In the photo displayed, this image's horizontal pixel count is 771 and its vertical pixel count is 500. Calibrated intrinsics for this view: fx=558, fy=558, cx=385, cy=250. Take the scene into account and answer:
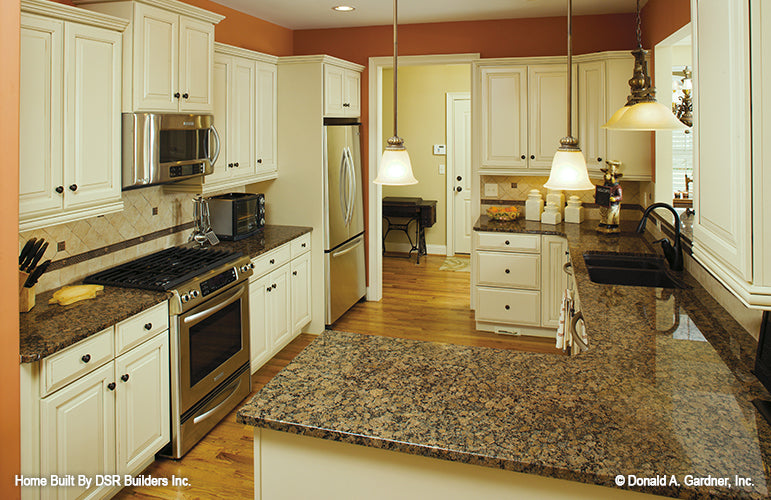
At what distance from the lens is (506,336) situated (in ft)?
15.5

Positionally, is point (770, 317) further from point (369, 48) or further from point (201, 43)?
point (369, 48)

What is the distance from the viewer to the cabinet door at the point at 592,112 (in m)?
4.45

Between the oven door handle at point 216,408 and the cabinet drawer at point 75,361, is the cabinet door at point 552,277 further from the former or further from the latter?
the cabinet drawer at point 75,361

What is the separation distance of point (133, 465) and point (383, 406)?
1.74 metres

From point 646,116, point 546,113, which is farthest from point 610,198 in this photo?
point 646,116

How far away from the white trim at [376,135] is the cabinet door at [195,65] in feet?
7.21

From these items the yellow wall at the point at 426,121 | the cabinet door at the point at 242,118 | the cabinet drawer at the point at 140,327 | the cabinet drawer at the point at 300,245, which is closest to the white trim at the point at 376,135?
the cabinet drawer at the point at 300,245

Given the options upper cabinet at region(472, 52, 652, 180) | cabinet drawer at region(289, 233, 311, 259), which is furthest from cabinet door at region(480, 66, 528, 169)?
cabinet drawer at region(289, 233, 311, 259)

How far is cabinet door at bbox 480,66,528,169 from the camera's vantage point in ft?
15.4

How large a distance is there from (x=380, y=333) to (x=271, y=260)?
1.28 meters

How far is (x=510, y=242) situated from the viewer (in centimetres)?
457

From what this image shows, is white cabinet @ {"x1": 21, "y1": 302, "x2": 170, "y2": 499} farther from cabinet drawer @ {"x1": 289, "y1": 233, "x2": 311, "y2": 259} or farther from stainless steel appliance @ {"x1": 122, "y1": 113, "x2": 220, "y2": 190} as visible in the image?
cabinet drawer @ {"x1": 289, "y1": 233, "x2": 311, "y2": 259}

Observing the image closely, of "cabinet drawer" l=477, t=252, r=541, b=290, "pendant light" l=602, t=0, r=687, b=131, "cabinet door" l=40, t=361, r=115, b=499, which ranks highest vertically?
"pendant light" l=602, t=0, r=687, b=131

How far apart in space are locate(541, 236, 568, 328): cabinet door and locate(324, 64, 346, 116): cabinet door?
2072 millimetres
